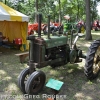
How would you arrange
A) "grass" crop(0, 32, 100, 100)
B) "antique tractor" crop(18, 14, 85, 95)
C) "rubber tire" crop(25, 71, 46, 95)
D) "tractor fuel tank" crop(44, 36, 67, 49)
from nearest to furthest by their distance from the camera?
"rubber tire" crop(25, 71, 46, 95), "antique tractor" crop(18, 14, 85, 95), "grass" crop(0, 32, 100, 100), "tractor fuel tank" crop(44, 36, 67, 49)

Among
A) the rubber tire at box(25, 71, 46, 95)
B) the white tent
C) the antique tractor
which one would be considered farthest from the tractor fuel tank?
the white tent

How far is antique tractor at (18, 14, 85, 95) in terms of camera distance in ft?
10.8

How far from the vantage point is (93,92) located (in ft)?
11.7

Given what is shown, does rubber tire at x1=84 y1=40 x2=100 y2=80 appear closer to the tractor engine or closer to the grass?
the grass

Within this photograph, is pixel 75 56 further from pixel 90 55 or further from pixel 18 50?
pixel 18 50

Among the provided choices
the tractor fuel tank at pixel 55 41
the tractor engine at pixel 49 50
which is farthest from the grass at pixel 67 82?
the tractor fuel tank at pixel 55 41

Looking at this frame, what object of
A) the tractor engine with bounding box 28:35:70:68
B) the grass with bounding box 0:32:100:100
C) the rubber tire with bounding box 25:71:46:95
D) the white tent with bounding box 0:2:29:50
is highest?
the white tent with bounding box 0:2:29:50

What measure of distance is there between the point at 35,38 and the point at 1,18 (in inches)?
150

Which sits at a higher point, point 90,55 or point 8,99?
point 90,55

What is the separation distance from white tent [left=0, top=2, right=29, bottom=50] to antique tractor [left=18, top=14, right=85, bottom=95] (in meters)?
3.59

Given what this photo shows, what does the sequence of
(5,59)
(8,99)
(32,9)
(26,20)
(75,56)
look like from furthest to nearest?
(32,9)
(26,20)
(5,59)
(75,56)
(8,99)

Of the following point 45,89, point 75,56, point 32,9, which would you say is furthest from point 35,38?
point 32,9

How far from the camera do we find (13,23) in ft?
29.6

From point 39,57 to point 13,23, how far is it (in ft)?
19.5
